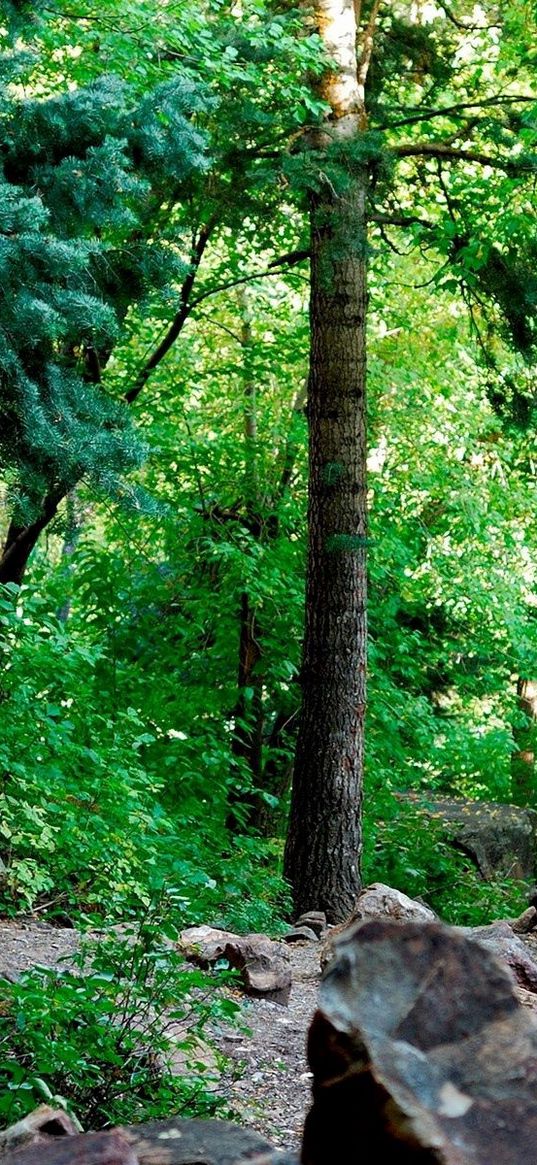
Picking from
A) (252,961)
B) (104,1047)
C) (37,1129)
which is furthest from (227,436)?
(37,1129)

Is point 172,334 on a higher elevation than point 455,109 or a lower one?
lower

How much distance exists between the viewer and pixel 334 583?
945 cm

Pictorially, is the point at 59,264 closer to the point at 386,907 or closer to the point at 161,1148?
the point at 161,1148

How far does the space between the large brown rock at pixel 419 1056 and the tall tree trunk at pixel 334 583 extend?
7062mm

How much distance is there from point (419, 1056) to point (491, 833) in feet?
40.2

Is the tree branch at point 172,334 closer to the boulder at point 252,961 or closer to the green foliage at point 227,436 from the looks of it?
the green foliage at point 227,436

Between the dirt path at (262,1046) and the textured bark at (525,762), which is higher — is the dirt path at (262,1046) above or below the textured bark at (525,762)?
below

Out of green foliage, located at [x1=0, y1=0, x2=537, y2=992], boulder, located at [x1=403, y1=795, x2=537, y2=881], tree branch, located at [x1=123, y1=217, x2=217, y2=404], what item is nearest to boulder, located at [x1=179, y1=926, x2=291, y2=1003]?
green foliage, located at [x1=0, y1=0, x2=537, y2=992]

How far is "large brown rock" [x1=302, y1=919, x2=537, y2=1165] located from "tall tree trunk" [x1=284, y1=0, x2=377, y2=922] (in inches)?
278

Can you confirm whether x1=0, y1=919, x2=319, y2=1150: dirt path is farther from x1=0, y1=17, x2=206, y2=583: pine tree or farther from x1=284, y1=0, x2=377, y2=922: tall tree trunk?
x1=284, y1=0, x2=377, y2=922: tall tree trunk

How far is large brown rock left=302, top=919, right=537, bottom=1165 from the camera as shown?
2.00 meters

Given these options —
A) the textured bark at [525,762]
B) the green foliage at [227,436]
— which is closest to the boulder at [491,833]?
the green foliage at [227,436]

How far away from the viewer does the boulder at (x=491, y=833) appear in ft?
44.7

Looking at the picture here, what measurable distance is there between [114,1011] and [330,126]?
25.6ft
